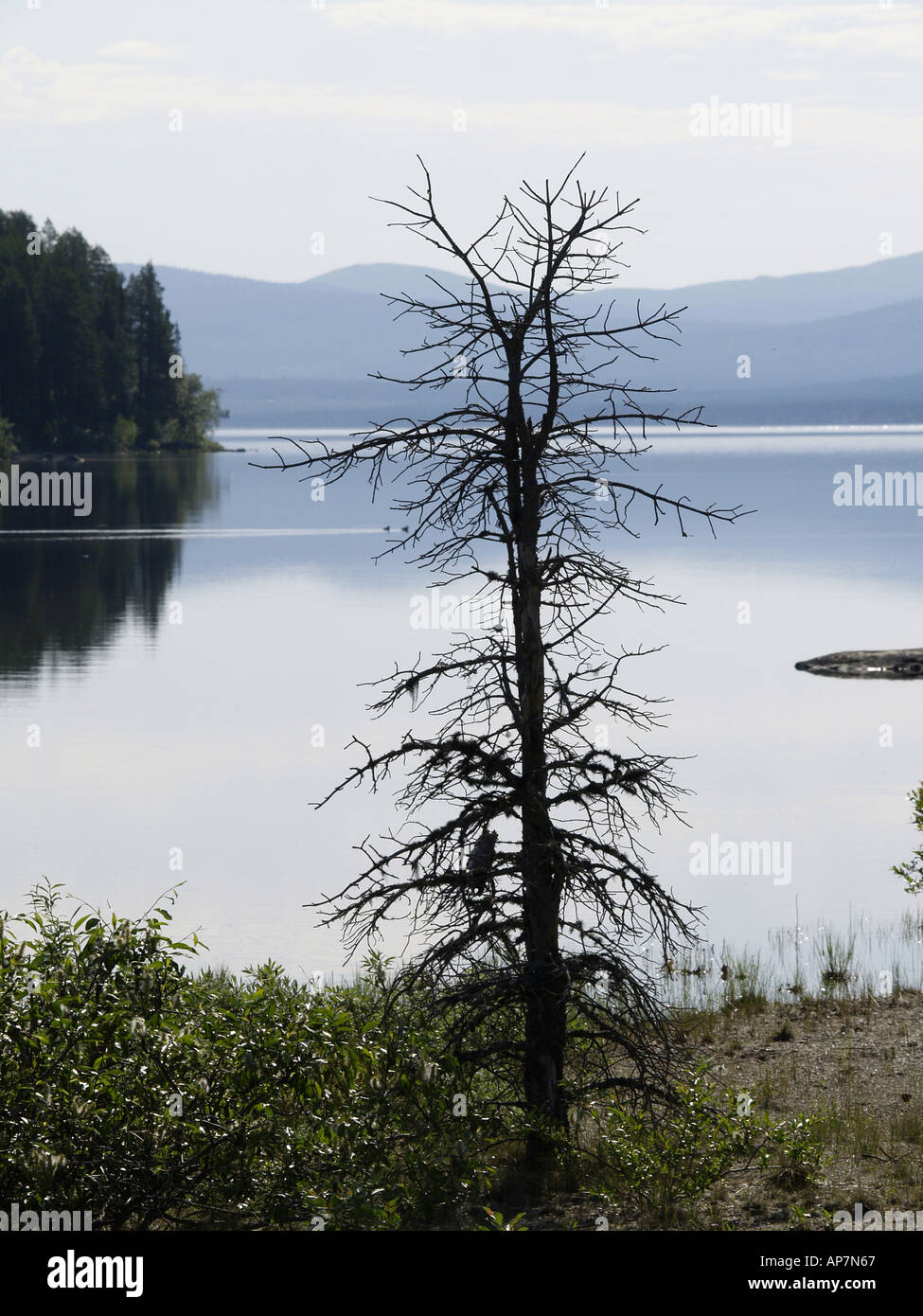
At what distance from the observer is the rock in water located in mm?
35406

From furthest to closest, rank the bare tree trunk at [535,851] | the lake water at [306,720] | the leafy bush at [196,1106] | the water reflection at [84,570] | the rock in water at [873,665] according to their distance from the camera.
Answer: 1. the water reflection at [84,570]
2. the rock in water at [873,665]
3. the lake water at [306,720]
4. the bare tree trunk at [535,851]
5. the leafy bush at [196,1106]

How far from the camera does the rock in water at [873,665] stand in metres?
35.4

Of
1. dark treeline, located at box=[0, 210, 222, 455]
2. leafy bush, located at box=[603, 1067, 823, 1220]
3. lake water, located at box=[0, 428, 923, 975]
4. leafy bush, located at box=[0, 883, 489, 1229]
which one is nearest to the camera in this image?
leafy bush, located at box=[0, 883, 489, 1229]

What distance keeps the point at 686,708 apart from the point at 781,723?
195 centimetres

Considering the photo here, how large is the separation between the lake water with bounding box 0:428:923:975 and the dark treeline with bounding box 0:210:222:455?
68.6 m

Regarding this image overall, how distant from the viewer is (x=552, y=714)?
995 cm

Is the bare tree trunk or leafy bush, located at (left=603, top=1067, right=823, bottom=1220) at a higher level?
the bare tree trunk

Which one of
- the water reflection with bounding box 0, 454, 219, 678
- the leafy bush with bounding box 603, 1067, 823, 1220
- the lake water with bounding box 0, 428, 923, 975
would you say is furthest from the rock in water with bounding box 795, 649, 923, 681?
the leafy bush with bounding box 603, 1067, 823, 1220

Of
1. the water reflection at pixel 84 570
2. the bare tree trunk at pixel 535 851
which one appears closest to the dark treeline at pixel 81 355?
the water reflection at pixel 84 570

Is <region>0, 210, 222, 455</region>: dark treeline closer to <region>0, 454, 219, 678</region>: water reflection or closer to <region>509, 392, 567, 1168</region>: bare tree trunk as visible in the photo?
<region>0, 454, 219, 678</region>: water reflection

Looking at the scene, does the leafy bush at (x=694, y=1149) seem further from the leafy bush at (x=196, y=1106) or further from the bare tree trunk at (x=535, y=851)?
the leafy bush at (x=196, y=1106)

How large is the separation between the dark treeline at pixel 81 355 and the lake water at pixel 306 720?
225 feet

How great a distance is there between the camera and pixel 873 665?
118 feet
